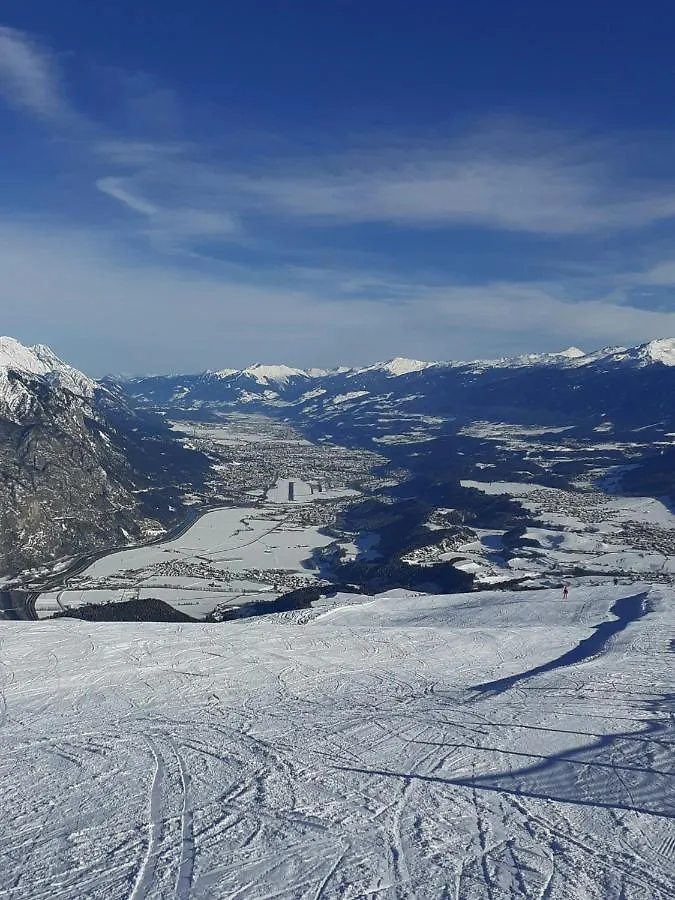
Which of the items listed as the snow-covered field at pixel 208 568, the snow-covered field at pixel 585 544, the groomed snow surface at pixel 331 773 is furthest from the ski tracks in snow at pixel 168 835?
the snow-covered field at pixel 585 544

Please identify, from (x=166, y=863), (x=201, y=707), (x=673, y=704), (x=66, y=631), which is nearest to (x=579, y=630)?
(x=673, y=704)

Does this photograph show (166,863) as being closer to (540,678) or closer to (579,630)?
(540,678)

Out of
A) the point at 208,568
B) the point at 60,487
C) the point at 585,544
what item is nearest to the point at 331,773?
the point at 208,568

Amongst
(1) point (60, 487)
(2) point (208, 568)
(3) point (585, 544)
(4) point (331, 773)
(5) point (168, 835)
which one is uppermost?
(1) point (60, 487)

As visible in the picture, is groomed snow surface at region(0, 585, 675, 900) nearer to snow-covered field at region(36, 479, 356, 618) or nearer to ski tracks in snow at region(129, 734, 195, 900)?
ski tracks in snow at region(129, 734, 195, 900)

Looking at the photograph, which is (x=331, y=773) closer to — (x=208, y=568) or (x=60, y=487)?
(x=208, y=568)

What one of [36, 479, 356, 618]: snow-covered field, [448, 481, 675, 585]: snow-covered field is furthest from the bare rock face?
[448, 481, 675, 585]: snow-covered field

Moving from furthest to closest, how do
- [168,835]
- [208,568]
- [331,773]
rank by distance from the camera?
[208,568]
[331,773]
[168,835]

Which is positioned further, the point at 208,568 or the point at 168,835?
the point at 208,568
